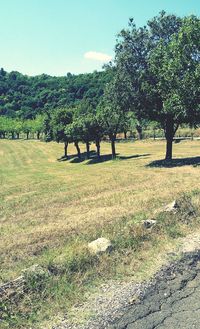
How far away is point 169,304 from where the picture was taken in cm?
882

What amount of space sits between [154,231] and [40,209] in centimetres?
1179

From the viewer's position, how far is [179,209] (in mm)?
15398

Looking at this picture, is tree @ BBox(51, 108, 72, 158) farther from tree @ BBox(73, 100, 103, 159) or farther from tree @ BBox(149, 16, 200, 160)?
tree @ BBox(149, 16, 200, 160)

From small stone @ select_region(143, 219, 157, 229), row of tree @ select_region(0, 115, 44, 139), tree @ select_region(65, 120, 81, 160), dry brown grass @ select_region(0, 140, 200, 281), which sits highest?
row of tree @ select_region(0, 115, 44, 139)

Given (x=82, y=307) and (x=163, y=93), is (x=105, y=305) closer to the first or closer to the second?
(x=82, y=307)

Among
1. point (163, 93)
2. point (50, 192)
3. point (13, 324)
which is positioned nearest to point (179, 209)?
point (13, 324)

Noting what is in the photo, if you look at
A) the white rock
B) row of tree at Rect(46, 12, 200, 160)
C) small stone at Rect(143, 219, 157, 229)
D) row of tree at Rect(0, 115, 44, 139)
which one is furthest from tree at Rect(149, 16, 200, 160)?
row of tree at Rect(0, 115, 44, 139)

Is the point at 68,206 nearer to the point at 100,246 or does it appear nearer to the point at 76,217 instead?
the point at 76,217

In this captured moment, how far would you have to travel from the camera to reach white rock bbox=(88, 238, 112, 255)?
11363mm

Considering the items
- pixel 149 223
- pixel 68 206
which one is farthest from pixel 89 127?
pixel 149 223

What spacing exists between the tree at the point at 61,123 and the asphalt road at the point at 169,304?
54.2 meters

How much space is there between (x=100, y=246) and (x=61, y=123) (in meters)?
55.1

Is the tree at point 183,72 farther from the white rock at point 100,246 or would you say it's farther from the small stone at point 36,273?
the small stone at point 36,273

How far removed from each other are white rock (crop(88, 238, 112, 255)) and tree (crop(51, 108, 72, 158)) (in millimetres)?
52138
